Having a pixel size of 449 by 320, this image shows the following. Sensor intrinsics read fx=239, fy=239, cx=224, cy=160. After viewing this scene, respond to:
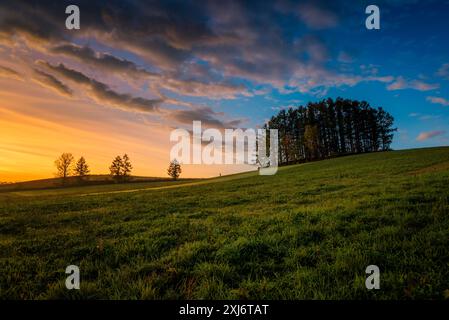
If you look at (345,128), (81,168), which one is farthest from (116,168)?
(345,128)

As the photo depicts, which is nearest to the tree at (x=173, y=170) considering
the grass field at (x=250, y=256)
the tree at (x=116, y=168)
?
the tree at (x=116, y=168)

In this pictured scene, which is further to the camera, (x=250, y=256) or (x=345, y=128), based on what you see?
(x=345, y=128)

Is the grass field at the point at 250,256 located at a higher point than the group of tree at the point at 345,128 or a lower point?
lower

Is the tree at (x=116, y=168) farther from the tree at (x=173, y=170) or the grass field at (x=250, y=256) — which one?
the grass field at (x=250, y=256)

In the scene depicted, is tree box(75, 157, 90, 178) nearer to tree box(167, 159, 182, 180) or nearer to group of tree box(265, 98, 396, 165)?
tree box(167, 159, 182, 180)

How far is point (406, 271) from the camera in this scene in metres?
4.26

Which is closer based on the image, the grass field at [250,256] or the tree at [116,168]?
the grass field at [250,256]

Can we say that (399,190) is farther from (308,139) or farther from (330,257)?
(308,139)

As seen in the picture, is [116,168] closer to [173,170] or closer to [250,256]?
[173,170]

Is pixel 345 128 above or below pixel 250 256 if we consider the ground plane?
above

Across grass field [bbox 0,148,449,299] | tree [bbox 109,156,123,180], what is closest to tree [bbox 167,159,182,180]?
tree [bbox 109,156,123,180]

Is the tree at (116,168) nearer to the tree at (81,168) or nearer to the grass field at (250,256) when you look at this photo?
the tree at (81,168)
